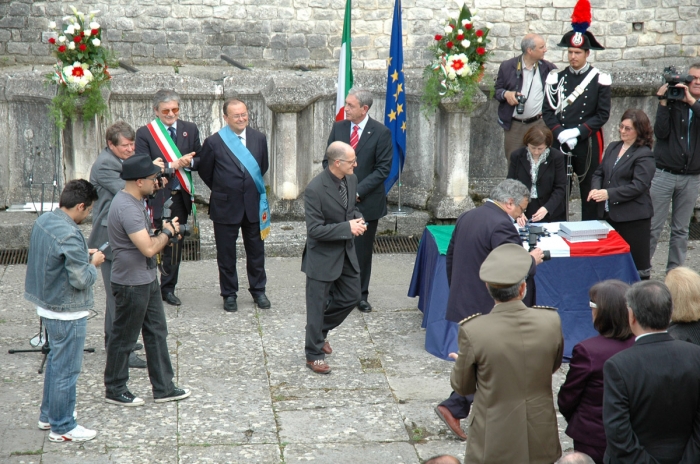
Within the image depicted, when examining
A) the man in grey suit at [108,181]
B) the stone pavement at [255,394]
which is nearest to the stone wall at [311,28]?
the stone pavement at [255,394]

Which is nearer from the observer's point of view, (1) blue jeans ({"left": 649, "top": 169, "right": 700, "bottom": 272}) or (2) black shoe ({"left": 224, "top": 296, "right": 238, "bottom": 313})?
(2) black shoe ({"left": 224, "top": 296, "right": 238, "bottom": 313})

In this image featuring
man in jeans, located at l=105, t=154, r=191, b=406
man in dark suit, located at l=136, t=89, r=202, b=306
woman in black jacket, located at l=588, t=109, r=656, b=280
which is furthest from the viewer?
man in dark suit, located at l=136, t=89, r=202, b=306

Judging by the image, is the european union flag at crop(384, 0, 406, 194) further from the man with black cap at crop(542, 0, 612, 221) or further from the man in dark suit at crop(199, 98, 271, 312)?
the man in dark suit at crop(199, 98, 271, 312)

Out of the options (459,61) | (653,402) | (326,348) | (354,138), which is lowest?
(326,348)

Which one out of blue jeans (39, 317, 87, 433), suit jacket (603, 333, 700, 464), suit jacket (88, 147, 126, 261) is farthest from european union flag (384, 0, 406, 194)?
suit jacket (603, 333, 700, 464)

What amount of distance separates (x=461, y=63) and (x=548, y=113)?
1139 millimetres

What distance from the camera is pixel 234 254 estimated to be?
24.1ft

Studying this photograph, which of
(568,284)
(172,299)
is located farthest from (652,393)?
(172,299)

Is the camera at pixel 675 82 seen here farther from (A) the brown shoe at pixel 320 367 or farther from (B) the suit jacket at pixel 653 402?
(B) the suit jacket at pixel 653 402

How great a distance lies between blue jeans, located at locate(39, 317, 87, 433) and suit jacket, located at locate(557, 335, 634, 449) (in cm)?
283

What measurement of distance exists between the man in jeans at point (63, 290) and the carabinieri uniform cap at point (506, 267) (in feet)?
7.78

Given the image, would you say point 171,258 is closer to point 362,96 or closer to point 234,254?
point 234,254

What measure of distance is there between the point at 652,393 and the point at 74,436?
3.35m

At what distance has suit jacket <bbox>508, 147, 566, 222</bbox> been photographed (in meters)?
6.93
